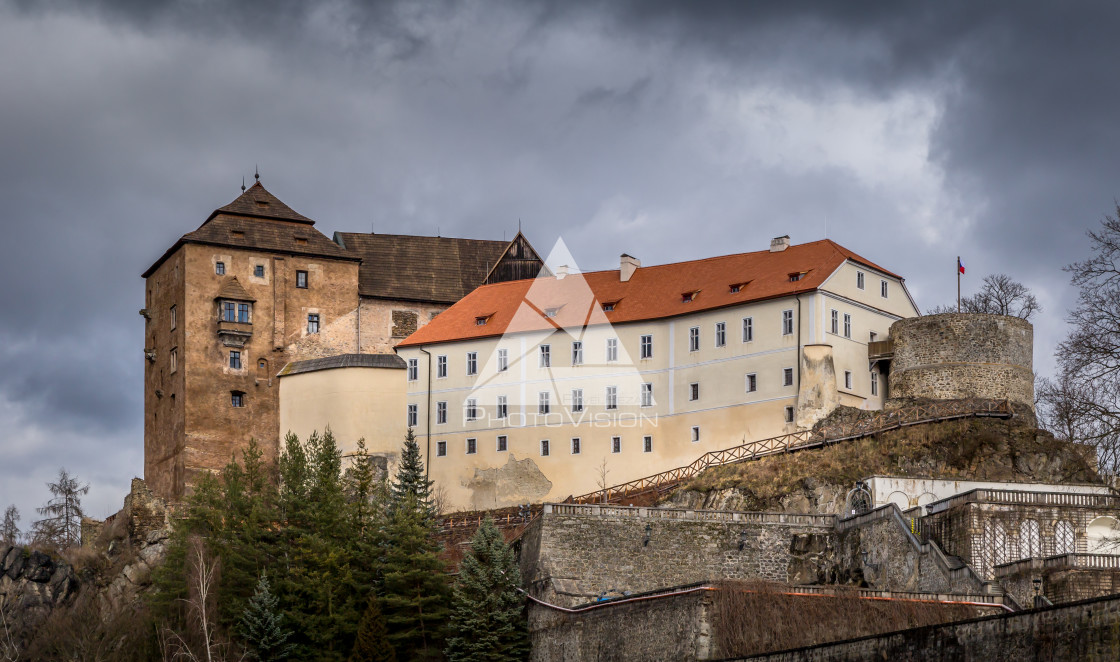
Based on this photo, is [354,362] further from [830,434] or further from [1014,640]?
[1014,640]

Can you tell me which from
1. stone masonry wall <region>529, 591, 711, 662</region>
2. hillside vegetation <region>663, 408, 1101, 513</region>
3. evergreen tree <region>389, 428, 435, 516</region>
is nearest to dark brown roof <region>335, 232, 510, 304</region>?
evergreen tree <region>389, 428, 435, 516</region>

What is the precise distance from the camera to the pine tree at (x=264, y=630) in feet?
178

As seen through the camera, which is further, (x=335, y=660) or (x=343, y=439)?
(x=343, y=439)

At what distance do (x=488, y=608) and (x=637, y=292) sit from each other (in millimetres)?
27531

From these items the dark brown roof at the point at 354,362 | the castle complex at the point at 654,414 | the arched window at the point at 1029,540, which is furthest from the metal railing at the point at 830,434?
the arched window at the point at 1029,540

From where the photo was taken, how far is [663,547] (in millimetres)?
54000

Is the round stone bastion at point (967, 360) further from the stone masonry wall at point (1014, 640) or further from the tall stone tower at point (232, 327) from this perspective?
the stone masonry wall at point (1014, 640)

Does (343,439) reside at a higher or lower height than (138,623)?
higher

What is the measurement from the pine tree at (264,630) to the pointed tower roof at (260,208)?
32.9 meters

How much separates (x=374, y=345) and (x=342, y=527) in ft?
80.6

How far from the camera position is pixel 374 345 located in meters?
82.9

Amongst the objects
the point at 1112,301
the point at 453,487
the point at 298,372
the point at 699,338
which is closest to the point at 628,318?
the point at 699,338

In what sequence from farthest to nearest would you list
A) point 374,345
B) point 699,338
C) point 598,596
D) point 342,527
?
point 374,345 < point 699,338 < point 342,527 < point 598,596

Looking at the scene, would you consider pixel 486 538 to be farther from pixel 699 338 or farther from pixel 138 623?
pixel 699 338
